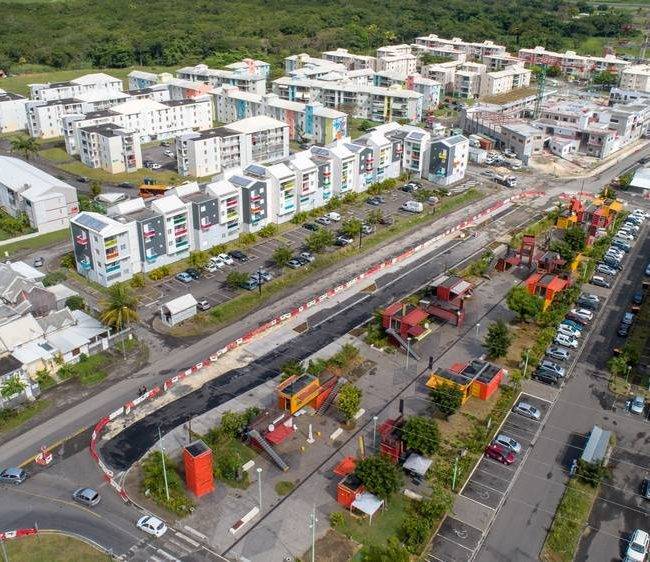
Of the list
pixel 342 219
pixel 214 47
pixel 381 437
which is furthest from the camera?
pixel 214 47

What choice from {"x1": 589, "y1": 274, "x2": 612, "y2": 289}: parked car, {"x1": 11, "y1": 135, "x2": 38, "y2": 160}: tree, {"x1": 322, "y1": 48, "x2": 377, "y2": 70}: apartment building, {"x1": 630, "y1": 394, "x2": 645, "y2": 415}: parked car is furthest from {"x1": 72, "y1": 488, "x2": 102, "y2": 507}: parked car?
{"x1": 322, "y1": 48, "x2": 377, "y2": 70}: apartment building

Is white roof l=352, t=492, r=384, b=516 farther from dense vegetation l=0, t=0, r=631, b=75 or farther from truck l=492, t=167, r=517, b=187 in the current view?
dense vegetation l=0, t=0, r=631, b=75

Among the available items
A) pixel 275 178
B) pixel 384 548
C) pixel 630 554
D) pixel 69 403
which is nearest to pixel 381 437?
pixel 384 548

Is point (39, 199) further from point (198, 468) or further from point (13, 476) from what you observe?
point (198, 468)

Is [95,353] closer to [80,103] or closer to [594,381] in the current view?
[594,381]

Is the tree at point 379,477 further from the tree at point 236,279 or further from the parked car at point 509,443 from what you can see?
the tree at point 236,279

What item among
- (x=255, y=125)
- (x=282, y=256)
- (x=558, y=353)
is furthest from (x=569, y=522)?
(x=255, y=125)
